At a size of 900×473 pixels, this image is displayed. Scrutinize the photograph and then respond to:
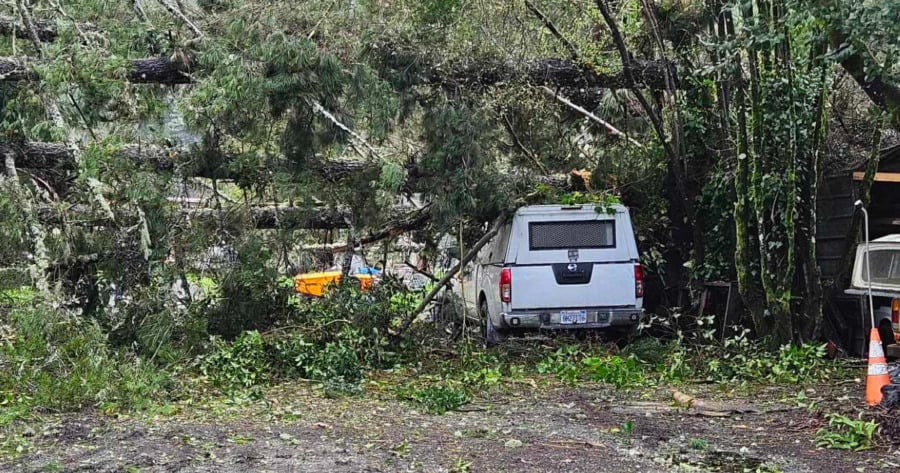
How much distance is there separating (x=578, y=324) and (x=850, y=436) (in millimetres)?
4761

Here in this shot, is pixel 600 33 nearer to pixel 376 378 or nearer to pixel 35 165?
pixel 376 378

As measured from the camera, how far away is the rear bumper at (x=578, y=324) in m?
10.9

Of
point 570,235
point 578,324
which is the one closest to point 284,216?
point 570,235

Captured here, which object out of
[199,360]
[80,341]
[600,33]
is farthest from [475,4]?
[80,341]

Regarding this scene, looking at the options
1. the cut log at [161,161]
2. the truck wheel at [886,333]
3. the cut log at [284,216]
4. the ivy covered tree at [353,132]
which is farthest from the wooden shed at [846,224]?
the cut log at [284,216]

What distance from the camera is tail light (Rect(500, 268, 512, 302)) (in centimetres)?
1088

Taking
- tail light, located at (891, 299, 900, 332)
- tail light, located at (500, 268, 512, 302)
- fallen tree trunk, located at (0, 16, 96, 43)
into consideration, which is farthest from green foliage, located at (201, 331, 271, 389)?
tail light, located at (891, 299, 900, 332)

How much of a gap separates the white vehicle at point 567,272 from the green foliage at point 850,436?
175 inches

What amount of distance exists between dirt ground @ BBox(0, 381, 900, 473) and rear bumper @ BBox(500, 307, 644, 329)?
2174 mm

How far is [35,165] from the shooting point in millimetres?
11047

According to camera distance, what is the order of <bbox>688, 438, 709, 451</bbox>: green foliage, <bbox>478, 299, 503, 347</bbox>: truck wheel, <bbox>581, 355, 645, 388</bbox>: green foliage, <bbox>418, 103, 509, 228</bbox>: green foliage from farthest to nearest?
1. <bbox>478, 299, 503, 347</bbox>: truck wheel
2. <bbox>418, 103, 509, 228</bbox>: green foliage
3. <bbox>581, 355, 645, 388</bbox>: green foliage
4. <bbox>688, 438, 709, 451</bbox>: green foliage

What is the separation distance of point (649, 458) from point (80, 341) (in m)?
5.45

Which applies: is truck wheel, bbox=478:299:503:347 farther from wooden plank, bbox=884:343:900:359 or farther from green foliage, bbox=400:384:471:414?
wooden plank, bbox=884:343:900:359

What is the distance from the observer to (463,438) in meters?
6.79
